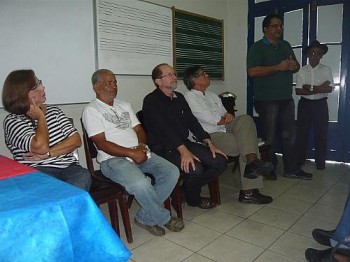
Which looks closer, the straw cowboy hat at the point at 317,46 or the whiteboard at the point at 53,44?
the whiteboard at the point at 53,44

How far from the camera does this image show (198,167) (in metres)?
2.25

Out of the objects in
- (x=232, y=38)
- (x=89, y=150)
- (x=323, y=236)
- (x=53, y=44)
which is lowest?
(x=323, y=236)

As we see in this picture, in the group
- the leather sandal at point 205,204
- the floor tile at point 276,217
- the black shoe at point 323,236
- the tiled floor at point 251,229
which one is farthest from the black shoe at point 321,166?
the black shoe at point 323,236

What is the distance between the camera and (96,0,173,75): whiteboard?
2.78 metres

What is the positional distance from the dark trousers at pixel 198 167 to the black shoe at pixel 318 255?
0.91 m

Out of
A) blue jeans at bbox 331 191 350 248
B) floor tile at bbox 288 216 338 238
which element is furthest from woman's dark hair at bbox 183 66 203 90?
blue jeans at bbox 331 191 350 248

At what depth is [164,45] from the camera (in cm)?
338

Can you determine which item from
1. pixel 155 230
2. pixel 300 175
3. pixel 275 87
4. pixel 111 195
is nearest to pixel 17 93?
pixel 111 195

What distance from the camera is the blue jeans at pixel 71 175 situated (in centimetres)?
172

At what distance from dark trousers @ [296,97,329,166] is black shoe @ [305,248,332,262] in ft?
7.15

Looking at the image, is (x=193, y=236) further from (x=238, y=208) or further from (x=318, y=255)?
(x=318, y=255)

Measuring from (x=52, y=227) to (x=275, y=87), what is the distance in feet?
9.58

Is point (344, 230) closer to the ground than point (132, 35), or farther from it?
closer to the ground

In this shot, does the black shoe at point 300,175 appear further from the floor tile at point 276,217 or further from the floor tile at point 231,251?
the floor tile at point 231,251
